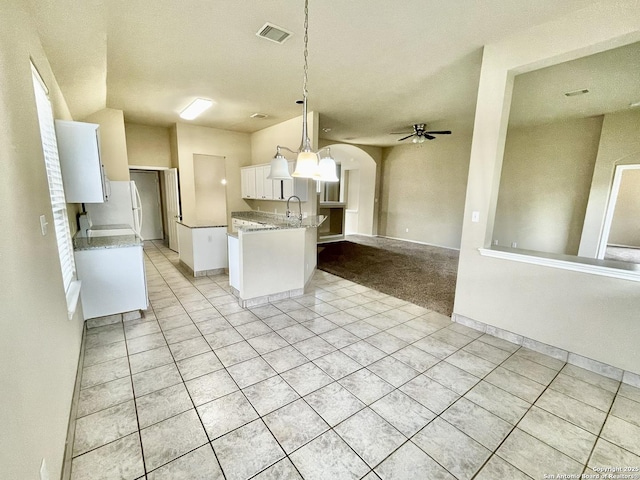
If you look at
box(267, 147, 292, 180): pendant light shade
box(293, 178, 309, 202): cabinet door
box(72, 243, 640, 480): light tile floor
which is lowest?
box(72, 243, 640, 480): light tile floor

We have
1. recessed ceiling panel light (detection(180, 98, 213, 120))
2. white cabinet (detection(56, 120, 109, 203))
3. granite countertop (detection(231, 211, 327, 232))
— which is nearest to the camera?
white cabinet (detection(56, 120, 109, 203))

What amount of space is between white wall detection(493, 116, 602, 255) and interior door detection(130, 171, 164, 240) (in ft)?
29.3

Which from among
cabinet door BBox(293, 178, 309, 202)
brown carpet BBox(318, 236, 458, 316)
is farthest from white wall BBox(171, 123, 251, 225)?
brown carpet BBox(318, 236, 458, 316)

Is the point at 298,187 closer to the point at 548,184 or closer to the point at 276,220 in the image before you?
the point at 276,220

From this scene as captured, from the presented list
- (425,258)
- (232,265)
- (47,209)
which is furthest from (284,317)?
(425,258)

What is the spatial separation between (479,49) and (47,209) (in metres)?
3.91

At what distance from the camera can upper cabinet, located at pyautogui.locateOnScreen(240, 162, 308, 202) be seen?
197 inches

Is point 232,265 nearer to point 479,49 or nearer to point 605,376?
point 479,49

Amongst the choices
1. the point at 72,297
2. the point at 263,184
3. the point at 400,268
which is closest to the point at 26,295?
the point at 72,297

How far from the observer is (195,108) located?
4598 millimetres

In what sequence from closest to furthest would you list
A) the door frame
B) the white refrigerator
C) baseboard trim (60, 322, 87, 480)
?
baseboard trim (60, 322, 87, 480), the door frame, the white refrigerator

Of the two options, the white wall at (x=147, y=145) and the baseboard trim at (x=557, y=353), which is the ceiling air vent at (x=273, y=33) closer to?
the baseboard trim at (x=557, y=353)

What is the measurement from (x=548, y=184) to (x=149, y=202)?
972 cm

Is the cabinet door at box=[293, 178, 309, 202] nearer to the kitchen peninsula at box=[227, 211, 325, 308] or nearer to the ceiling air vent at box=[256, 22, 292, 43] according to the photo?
the kitchen peninsula at box=[227, 211, 325, 308]
